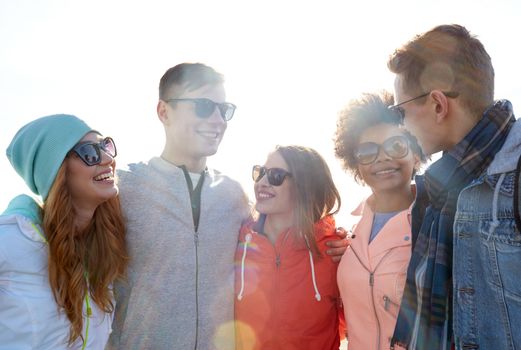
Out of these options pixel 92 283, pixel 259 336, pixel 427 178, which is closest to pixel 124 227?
A: pixel 92 283

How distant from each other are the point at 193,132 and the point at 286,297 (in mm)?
2034

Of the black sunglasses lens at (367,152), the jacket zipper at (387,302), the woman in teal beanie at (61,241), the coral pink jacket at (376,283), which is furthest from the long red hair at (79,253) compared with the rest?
the black sunglasses lens at (367,152)

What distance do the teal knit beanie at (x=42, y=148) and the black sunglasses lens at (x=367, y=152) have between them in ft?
8.52

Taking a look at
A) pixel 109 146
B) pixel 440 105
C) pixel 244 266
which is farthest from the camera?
pixel 244 266

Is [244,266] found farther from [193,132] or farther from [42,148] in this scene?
[42,148]

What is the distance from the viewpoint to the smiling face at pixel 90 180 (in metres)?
3.32

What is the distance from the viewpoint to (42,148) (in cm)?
316

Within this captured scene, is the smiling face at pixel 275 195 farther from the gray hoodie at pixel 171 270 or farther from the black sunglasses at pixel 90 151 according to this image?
the black sunglasses at pixel 90 151

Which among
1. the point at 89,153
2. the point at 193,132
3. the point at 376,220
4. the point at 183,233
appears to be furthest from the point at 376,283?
the point at 89,153

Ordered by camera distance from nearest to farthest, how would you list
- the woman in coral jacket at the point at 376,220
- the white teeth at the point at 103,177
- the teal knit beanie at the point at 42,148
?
the teal knit beanie at the point at 42,148 → the woman in coral jacket at the point at 376,220 → the white teeth at the point at 103,177

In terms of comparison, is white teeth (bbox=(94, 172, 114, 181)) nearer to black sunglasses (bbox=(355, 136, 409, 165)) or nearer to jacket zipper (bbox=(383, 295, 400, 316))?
black sunglasses (bbox=(355, 136, 409, 165))

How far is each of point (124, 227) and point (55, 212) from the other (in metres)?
0.85

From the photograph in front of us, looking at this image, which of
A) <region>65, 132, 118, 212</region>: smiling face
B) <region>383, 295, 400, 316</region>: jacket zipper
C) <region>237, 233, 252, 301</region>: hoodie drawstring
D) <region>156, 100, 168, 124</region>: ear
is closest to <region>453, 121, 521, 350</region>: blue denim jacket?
<region>383, 295, 400, 316</region>: jacket zipper

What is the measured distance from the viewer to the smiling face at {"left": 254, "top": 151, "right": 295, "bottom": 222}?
4.35 meters
